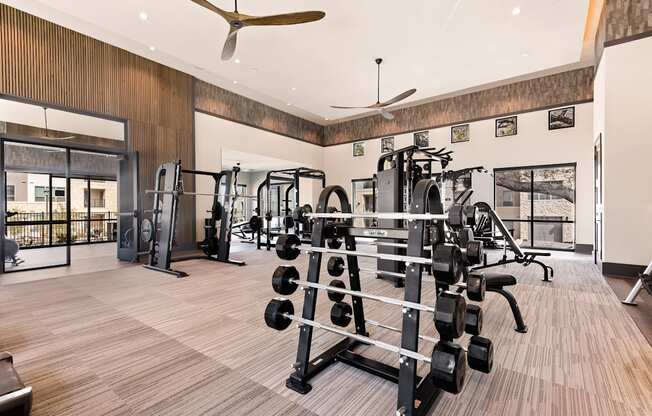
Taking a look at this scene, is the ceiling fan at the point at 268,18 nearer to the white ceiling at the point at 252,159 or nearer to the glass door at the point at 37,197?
the white ceiling at the point at 252,159

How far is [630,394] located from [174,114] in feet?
28.9

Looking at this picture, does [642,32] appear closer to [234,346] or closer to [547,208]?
[547,208]

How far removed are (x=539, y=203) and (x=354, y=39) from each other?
6745 millimetres

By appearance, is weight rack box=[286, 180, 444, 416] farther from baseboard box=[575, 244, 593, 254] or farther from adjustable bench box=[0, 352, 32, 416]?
baseboard box=[575, 244, 593, 254]

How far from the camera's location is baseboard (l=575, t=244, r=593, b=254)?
7357 millimetres

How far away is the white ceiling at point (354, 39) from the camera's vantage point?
15.8 ft

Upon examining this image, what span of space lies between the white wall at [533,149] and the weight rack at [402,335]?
7.93 metres

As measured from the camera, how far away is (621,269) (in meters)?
4.88

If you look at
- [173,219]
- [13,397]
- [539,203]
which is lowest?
[13,397]

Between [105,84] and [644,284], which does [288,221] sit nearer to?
[105,84]

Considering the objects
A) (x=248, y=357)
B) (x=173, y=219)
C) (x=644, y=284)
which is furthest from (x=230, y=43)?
(x=644, y=284)

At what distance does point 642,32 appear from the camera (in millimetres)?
4750

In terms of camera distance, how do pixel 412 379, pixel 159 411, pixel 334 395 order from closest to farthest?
1. pixel 412 379
2. pixel 159 411
3. pixel 334 395

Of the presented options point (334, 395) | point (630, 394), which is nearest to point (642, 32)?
point (630, 394)
